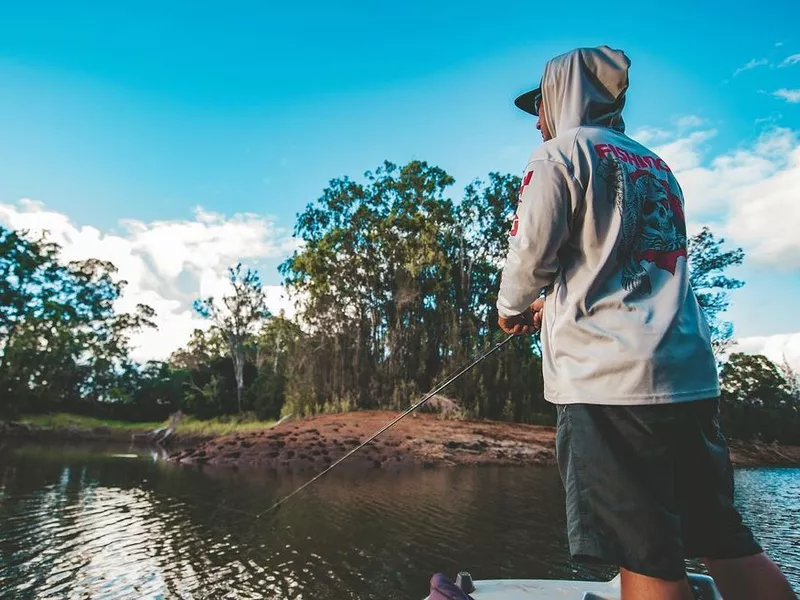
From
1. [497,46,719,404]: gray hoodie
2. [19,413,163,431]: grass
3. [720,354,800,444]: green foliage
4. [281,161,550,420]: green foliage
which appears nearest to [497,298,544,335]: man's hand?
[497,46,719,404]: gray hoodie

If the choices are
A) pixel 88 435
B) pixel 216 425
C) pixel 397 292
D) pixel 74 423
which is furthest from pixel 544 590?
pixel 74 423

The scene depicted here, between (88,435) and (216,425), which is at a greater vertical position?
(216,425)

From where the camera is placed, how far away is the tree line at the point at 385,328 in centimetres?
1739

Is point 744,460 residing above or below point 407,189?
below

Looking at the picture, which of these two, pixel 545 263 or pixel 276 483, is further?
pixel 276 483

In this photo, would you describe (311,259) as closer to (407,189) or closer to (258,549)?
(407,189)

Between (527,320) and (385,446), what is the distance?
33.5ft

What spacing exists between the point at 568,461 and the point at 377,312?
1797cm

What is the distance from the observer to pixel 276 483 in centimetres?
822

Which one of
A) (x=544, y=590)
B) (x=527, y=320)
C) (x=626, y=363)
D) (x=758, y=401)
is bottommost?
(x=544, y=590)

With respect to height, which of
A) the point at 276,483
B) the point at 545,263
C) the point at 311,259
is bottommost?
the point at 276,483

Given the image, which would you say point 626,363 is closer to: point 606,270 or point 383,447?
point 606,270

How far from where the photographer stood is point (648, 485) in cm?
110

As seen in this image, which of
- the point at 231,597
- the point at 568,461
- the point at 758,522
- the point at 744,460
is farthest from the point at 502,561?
the point at 744,460
